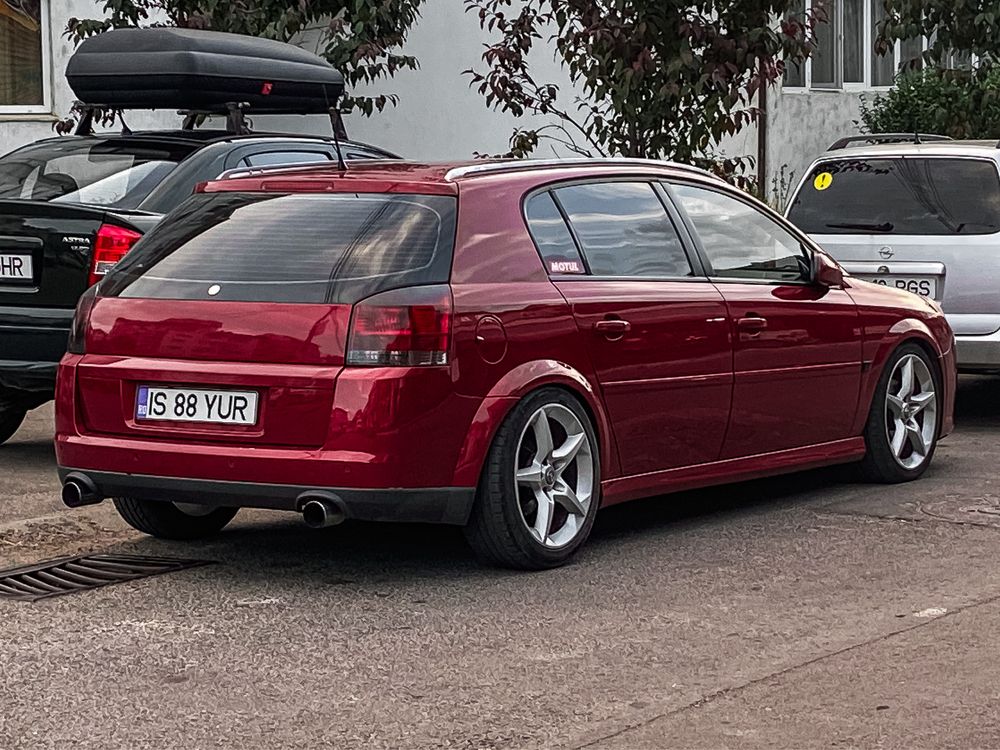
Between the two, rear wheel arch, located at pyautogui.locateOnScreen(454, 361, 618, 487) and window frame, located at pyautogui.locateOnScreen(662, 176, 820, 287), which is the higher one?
window frame, located at pyautogui.locateOnScreen(662, 176, 820, 287)

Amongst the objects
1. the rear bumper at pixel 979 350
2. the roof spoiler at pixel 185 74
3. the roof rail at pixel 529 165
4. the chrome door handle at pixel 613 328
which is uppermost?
the roof spoiler at pixel 185 74

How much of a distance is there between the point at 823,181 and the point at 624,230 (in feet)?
14.3

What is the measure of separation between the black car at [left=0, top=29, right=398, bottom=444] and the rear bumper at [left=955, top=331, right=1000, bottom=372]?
131 inches

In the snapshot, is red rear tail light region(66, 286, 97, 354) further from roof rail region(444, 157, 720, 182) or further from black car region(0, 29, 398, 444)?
black car region(0, 29, 398, 444)

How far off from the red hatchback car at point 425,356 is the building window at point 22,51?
10080 mm

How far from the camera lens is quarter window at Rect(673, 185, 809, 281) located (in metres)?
8.23

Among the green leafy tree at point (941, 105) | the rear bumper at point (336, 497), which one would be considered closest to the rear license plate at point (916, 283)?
the rear bumper at point (336, 497)

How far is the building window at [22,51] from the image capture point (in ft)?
56.2

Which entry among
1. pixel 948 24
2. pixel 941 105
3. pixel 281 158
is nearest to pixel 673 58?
pixel 281 158

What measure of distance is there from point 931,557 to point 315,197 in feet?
8.39

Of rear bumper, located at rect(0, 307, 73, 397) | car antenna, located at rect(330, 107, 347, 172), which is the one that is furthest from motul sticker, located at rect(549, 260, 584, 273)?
rear bumper, located at rect(0, 307, 73, 397)

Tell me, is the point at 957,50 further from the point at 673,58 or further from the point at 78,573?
the point at 78,573

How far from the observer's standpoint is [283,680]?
5.61 metres

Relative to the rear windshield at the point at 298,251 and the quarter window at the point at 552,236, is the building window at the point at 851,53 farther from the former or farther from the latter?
the rear windshield at the point at 298,251
